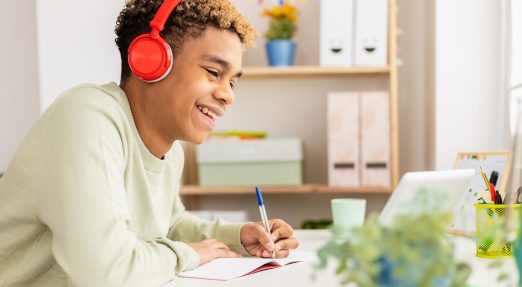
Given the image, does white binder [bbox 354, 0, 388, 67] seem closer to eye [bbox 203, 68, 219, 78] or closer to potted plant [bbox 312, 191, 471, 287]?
eye [bbox 203, 68, 219, 78]

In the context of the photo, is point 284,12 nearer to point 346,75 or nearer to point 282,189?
point 346,75

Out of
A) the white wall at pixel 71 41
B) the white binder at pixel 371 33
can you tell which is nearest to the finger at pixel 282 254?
the white binder at pixel 371 33

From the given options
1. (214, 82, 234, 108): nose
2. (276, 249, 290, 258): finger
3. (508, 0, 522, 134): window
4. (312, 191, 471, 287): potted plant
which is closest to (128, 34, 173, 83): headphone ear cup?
(214, 82, 234, 108): nose

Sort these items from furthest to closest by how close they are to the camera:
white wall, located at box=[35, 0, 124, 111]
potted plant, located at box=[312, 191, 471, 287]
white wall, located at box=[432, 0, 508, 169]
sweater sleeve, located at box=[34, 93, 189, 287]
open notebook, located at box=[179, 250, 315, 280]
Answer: white wall, located at box=[35, 0, 124, 111]
white wall, located at box=[432, 0, 508, 169]
open notebook, located at box=[179, 250, 315, 280]
sweater sleeve, located at box=[34, 93, 189, 287]
potted plant, located at box=[312, 191, 471, 287]

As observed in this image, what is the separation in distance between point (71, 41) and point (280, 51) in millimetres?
986

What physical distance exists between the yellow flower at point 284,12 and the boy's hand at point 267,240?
1636 millimetres

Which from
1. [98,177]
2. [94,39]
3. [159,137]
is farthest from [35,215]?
[94,39]

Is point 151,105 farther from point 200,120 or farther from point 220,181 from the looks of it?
point 220,181

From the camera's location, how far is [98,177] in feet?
3.21

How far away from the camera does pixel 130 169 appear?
1.17 meters

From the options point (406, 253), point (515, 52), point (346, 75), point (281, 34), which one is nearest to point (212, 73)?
point (406, 253)

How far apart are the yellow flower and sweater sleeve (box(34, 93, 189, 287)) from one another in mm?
1851

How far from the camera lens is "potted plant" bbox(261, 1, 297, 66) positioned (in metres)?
2.82

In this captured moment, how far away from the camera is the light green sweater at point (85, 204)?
95 centimetres
